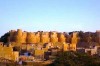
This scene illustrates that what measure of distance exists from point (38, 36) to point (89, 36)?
7737mm

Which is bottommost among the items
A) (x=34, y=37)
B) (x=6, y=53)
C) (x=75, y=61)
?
(x=75, y=61)

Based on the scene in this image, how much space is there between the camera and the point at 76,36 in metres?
61.2

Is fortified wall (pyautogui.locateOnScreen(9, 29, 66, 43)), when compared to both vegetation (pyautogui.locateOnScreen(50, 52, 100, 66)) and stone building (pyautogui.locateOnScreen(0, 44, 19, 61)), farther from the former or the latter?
vegetation (pyautogui.locateOnScreen(50, 52, 100, 66))

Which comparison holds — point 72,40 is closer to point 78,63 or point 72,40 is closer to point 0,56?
point 0,56

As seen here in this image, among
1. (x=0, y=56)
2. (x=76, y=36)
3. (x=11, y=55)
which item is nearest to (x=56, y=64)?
(x=0, y=56)

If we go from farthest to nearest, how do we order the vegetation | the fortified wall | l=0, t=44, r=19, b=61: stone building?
the fortified wall → l=0, t=44, r=19, b=61: stone building → the vegetation

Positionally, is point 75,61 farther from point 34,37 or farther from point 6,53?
point 34,37

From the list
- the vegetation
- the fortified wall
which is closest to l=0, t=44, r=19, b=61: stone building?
the vegetation

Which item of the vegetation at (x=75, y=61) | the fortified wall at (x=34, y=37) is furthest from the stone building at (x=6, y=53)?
the fortified wall at (x=34, y=37)

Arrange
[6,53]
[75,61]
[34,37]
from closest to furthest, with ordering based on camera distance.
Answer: [75,61]
[6,53]
[34,37]

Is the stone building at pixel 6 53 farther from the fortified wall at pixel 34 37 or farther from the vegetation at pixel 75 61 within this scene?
the fortified wall at pixel 34 37

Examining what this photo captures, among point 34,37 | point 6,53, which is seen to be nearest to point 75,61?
point 6,53

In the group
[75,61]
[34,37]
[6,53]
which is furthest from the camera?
[34,37]

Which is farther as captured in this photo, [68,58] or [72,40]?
[72,40]
